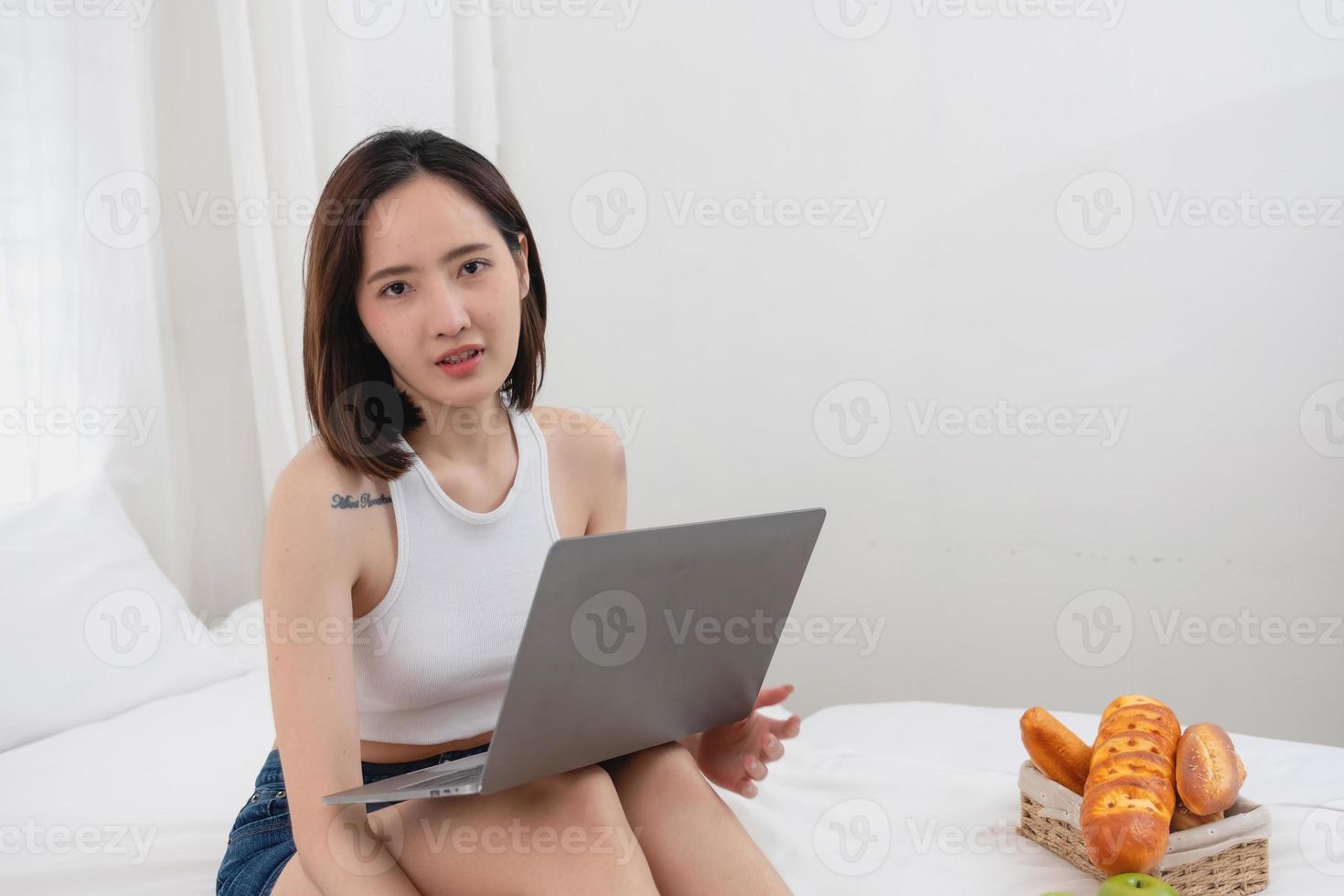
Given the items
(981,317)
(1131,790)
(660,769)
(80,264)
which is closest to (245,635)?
(80,264)

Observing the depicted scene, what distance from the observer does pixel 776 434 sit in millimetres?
2754

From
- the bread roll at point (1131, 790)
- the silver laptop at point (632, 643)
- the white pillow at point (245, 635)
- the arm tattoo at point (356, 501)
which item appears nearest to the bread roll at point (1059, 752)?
the bread roll at point (1131, 790)

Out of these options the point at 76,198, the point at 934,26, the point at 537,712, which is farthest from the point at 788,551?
the point at 934,26

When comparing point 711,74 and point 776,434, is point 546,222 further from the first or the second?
point 776,434

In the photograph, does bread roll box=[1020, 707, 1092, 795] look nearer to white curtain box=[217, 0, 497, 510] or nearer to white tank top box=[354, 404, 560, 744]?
white tank top box=[354, 404, 560, 744]

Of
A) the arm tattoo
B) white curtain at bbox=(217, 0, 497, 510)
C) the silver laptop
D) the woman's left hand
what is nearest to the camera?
the silver laptop

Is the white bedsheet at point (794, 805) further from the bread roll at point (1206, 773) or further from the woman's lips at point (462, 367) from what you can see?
the woman's lips at point (462, 367)

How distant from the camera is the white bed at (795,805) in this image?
1304 millimetres

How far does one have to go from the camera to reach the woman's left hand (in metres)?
1.26

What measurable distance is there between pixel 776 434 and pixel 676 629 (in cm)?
178

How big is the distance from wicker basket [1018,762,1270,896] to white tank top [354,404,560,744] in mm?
644

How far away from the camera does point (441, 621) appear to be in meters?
1.17

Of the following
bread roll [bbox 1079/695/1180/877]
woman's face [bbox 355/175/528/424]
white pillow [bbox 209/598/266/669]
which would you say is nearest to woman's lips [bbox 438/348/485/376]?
woman's face [bbox 355/175/528/424]

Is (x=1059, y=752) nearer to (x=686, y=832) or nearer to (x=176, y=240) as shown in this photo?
(x=686, y=832)
